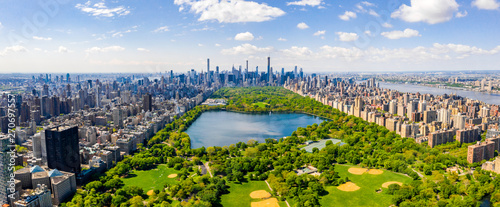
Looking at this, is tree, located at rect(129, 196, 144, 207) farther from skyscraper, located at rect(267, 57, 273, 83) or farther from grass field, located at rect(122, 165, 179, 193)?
skyscraper, located at rect(267, 57, 273, 83)

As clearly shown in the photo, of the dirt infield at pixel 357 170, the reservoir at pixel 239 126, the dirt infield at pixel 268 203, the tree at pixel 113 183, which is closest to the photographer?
the dirt infield at pixel 268 203

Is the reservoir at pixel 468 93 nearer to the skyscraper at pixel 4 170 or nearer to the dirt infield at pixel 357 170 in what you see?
the dirt infield at pixel 357 170

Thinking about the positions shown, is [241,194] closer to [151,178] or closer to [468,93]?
[151,178]

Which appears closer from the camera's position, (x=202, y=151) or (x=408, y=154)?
(x=408, y=154)

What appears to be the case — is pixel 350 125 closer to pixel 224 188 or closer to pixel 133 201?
pixel 224 188

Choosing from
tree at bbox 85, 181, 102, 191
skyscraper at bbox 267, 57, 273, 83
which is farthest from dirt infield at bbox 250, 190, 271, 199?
skyscraper at bbox 267, 57, 273, 83

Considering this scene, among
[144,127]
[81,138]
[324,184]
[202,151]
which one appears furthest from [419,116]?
[81,138]

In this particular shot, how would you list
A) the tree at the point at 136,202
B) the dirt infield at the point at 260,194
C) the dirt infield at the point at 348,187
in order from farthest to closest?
1. the dirt infield at the point at 348,187
2. the dirt infield at the point at 260,194
3. the tree at the point at 136,202

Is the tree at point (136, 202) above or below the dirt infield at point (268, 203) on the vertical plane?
above

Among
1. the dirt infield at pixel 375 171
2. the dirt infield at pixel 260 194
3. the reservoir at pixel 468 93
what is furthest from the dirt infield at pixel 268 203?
the reservoir at pixel 468 93
